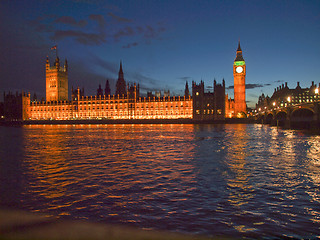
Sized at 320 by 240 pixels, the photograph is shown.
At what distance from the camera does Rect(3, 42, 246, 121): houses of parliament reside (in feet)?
373

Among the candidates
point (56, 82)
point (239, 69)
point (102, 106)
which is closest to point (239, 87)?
point (239, 69)

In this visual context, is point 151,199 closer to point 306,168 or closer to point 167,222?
point 167,222

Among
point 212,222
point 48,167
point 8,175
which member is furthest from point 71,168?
point 212,222

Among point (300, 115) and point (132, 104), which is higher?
point (132, 104)

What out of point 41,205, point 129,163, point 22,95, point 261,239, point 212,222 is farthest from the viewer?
point 22,95

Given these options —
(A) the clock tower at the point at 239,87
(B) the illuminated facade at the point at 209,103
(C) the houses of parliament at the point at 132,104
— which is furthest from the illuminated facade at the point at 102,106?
(A) the clock tower at the point at 239,87

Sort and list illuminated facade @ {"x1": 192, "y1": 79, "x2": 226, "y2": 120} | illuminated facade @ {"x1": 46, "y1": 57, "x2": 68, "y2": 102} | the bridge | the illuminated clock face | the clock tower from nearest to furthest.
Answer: the bridge
illuminated facade @ {"x1": 192, "y1": 79, "x2": 226, "y2": 120}
the clock tower
the illuminated clock face
illuminated facade @ {"x1": 46, "y1": 57, "x2": 68, "y2": 102}

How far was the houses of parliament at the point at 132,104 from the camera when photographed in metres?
114

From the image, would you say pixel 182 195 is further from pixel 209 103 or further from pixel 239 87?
pixel 239 87

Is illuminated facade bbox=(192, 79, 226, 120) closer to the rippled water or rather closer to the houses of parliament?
the houses of parliament

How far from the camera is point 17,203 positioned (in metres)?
7.55

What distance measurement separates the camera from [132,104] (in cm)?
12638

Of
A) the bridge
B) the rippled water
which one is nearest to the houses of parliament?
the bridge

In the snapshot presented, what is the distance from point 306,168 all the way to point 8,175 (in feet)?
42.4
